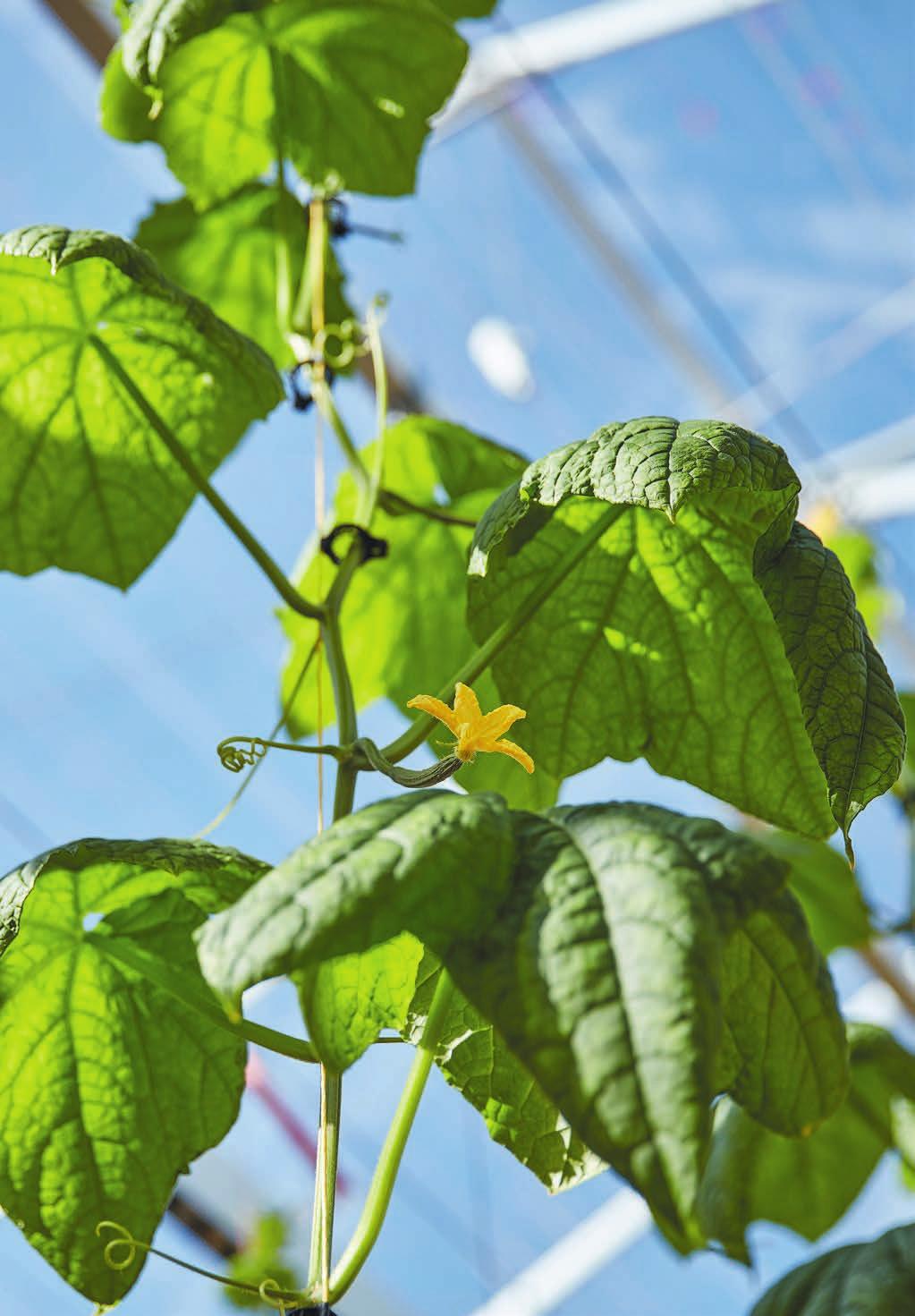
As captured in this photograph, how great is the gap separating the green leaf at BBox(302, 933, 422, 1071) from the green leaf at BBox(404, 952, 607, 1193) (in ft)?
0.04

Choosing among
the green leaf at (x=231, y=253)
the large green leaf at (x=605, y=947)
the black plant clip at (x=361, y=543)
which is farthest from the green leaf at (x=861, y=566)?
the large green leaf at (x=605, y=947)

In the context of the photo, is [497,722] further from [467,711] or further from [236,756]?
[236,756]

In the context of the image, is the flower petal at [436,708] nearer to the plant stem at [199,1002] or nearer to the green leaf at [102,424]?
the plant stem at [199,1002]

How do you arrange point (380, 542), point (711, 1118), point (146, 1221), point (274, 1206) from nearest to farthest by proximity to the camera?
1. point (711, 1118)
2. point (146, 1221)
3. point (380, 542)
4. point (274, 1206)

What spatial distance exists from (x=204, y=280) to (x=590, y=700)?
56cm

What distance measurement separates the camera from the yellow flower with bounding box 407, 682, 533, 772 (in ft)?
1.85

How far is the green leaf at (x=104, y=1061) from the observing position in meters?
0.63

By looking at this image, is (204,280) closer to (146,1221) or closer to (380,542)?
(380,542)

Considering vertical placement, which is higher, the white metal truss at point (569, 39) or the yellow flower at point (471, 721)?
the white metal truss at point (569, 39)

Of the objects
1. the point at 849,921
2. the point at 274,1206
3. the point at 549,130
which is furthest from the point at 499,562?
the point at 549,130

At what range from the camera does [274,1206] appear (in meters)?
3.15

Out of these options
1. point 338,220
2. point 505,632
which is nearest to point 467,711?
point 505,632

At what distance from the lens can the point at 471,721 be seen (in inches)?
22.5

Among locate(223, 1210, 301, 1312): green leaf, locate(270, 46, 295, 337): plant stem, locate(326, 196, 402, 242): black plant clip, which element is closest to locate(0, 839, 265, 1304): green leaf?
locate(270, 46, 295, 337): plant stem
